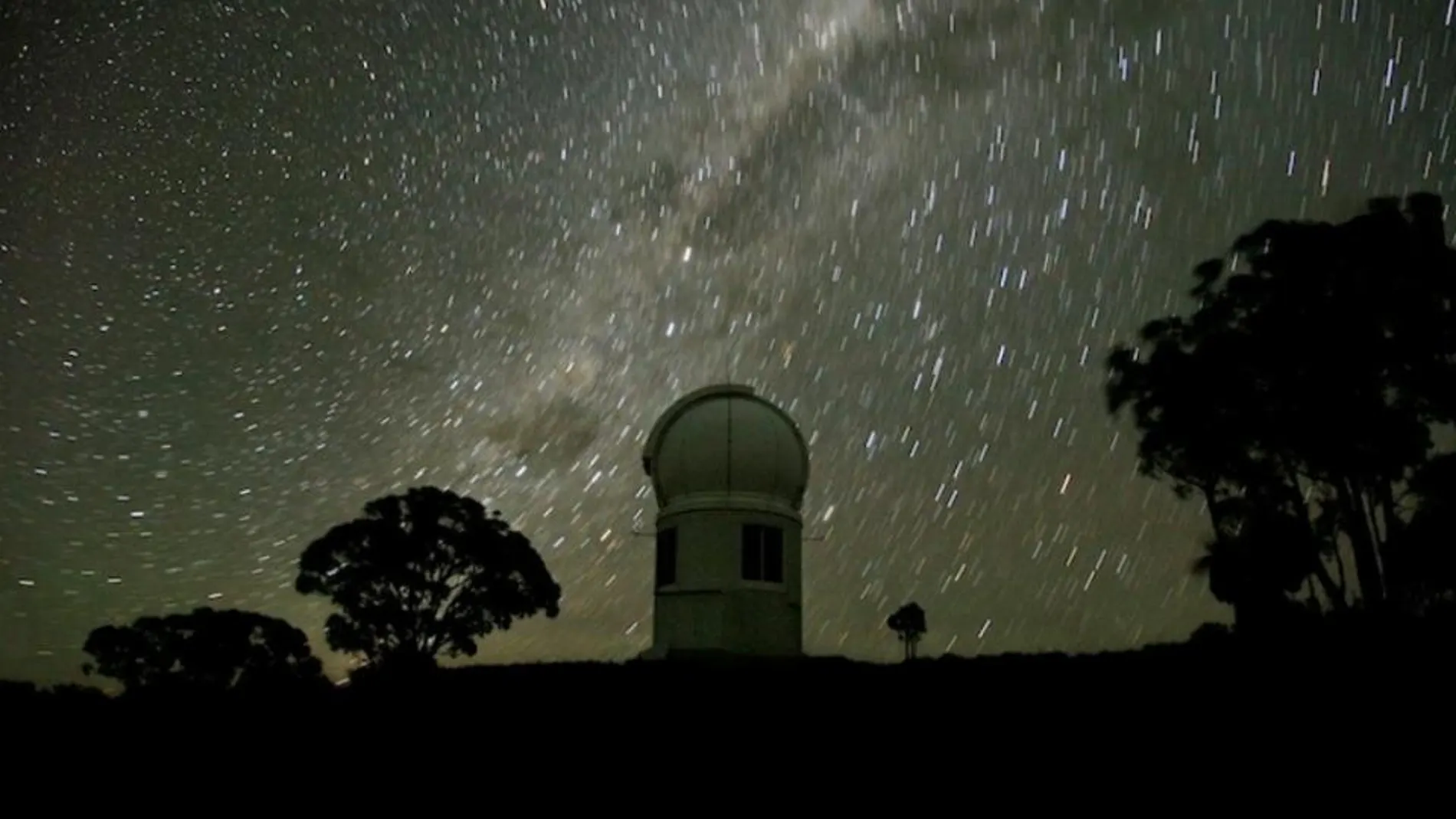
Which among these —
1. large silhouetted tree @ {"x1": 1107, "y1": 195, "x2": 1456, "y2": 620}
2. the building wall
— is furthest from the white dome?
large silhouetted tree @ {"x1": 1107, "y1": 195, "x2": 1456, "y2": 620}

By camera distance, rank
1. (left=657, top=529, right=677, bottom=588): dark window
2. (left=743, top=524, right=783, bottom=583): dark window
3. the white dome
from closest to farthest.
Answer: (left=743, top=524, right=783, bottom=583): dark window, (left=657, top=529, right=677, bottom=588): dark window, the white dome

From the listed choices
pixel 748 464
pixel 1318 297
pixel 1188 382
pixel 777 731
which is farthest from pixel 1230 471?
pixel 777 731

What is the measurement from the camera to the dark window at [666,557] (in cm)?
2409

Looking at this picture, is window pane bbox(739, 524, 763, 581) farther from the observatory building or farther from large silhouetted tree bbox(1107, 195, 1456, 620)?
large silhouetted tree bbox(1107, 195, 1456, 620)

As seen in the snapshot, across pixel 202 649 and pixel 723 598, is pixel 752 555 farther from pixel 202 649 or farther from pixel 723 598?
pixel 202 649

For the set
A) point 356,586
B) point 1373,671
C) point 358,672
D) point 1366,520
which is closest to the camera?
point 1373,671

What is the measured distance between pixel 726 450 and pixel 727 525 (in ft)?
5.94

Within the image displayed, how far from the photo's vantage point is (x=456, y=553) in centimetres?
3647

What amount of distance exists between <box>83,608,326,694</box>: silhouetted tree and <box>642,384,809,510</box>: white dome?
23.5m

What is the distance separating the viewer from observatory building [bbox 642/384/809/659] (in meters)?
23.0

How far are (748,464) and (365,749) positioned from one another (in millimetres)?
13036

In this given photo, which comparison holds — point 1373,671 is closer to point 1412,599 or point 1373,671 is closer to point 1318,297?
point 1412,599

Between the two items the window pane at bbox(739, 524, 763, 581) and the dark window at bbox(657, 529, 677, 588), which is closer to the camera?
the window pane at bbox(739, 524, 763, 581)

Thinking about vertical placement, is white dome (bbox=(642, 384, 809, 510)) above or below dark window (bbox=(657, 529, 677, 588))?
above
